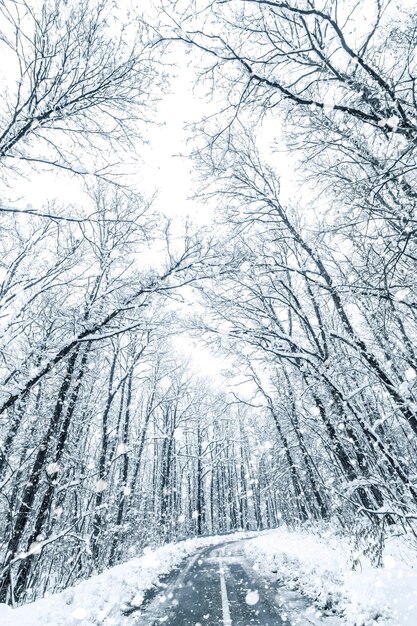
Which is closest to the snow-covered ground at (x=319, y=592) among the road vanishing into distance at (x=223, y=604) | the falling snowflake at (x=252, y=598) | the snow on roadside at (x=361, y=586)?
the snow on roadside at (x=361, y=586)

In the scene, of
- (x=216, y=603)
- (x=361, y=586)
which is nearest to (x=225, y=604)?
(x=216, y=603)

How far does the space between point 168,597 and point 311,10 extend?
947 centimetres

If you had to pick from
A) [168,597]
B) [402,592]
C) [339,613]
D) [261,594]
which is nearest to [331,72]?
[402,592]

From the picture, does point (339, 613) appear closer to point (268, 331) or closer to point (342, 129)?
point (268, 331)

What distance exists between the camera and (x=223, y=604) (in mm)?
6168

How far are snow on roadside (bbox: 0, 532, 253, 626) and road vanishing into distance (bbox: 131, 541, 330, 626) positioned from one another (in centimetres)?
42

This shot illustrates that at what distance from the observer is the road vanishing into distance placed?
16.8 feet

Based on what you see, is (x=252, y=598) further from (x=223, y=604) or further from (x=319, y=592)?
(x=319, y=592)

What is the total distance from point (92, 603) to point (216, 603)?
2.18 meters

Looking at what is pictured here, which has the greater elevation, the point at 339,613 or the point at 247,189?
the point at 247,189

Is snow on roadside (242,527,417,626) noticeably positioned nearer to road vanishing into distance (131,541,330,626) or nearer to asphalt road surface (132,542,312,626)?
road vanishing into distance (131,541,330,626)

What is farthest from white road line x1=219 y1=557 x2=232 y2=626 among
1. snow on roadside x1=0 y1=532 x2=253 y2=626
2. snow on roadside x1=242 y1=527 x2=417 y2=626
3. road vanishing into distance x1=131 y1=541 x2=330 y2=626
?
snow on roadside x1=0 y1=532 x2=253 y2=626

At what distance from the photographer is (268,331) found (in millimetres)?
7793

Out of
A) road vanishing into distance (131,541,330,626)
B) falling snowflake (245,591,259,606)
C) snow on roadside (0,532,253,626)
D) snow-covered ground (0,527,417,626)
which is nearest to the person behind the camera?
snow-covered ground (0,527,417,626)
